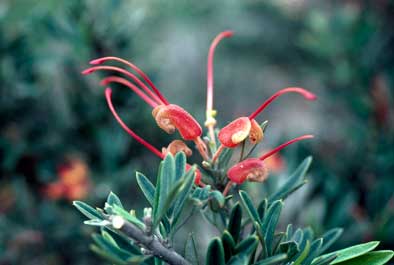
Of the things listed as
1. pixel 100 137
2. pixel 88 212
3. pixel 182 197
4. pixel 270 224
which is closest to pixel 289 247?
pixel 270 224

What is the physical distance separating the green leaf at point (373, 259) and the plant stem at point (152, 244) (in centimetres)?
23

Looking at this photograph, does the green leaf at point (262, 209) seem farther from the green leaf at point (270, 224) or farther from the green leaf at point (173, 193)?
the green leaf at point (173, 193)

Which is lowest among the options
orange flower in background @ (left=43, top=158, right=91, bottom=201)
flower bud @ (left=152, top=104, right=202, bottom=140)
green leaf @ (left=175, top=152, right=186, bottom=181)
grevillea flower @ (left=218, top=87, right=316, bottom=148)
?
orange flower in background @ (left=43, top=158, right=91, bottom=201)

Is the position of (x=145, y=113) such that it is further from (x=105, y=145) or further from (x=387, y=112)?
(x=387, y=112)

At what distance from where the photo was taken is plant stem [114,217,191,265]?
22.4 inches

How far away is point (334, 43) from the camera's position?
6.42ft

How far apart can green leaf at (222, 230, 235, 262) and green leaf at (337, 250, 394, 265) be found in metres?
0.16

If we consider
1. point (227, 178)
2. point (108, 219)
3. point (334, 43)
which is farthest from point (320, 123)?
point (108, 219)

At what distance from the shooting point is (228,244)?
0.61m

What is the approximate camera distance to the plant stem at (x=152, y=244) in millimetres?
568

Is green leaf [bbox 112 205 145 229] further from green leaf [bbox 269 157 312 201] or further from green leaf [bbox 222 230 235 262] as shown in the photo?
green leaf [bbox 269 157 312 201]

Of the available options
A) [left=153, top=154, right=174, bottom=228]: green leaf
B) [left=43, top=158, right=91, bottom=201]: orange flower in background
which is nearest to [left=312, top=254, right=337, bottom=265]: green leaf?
[left=153, top=154, right=174, bottom=228]: green leaf

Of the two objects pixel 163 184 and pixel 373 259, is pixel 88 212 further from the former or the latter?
pixel 373 259

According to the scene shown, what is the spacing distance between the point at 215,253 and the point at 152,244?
0.08 m
